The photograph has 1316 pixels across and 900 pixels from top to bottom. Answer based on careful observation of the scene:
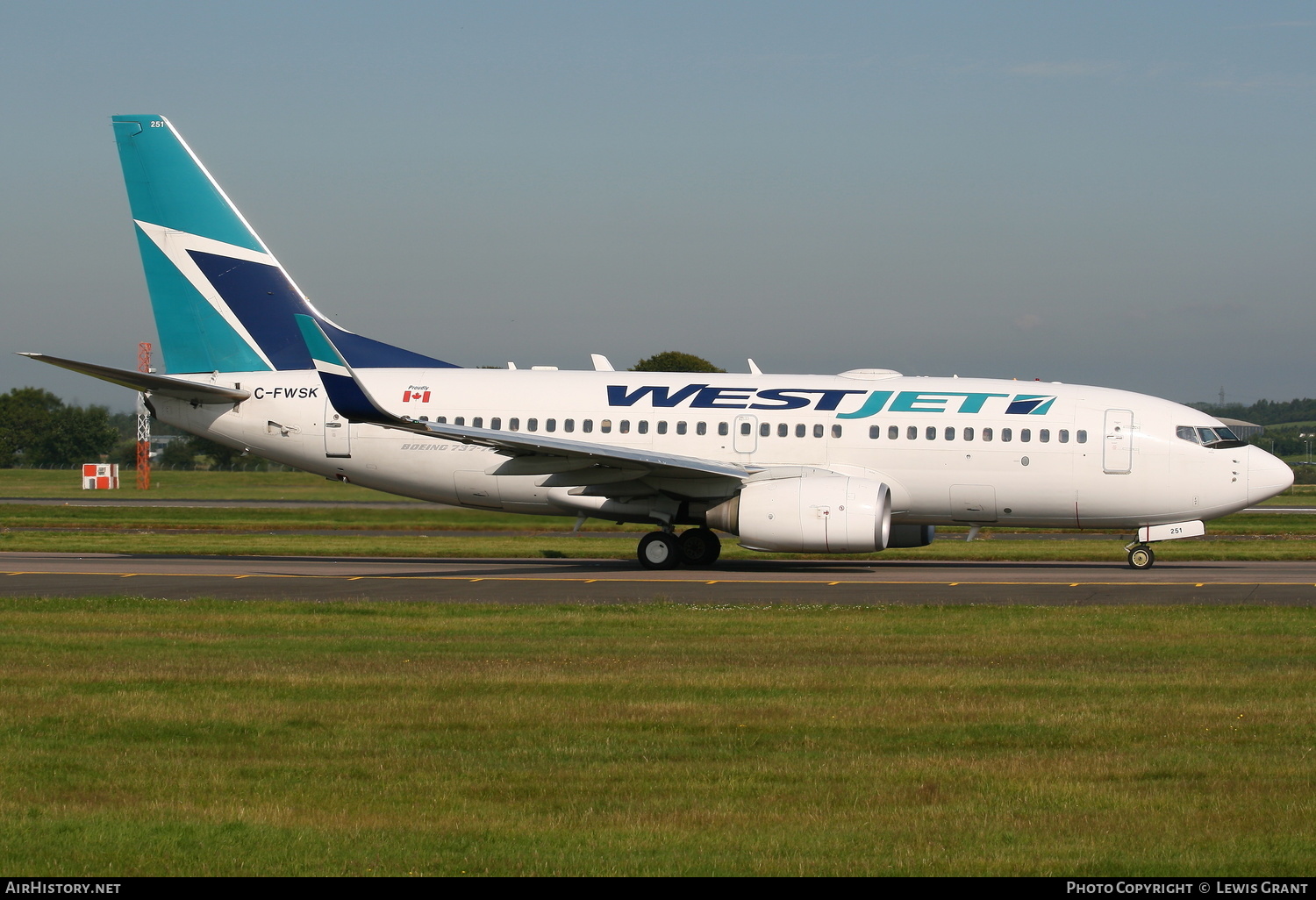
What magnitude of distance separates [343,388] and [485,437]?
280 centimetres

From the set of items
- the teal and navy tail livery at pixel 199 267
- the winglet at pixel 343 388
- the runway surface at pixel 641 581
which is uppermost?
the teal and navy tail livery at pixel 199 267

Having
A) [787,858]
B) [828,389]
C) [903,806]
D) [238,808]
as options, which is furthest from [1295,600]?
[238,808]

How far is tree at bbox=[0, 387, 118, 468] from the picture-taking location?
109 m

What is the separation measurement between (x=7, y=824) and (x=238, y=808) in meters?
1.28

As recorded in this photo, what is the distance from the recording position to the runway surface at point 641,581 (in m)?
21.0

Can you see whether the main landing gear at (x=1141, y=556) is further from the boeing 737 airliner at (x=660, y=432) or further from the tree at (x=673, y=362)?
the tree at (x=673, y=362)

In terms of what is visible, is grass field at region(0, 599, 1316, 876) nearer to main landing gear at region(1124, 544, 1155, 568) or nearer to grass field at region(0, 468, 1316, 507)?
main landing gear at region(1124, 544, 1155, 568)

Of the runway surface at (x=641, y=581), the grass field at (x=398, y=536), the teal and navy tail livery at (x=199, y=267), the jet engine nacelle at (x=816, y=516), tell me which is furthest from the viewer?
the grass field at (x=398, y=536)

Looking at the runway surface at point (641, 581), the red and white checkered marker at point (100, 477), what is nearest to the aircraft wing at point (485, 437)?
the runway surface at point (641, 581)

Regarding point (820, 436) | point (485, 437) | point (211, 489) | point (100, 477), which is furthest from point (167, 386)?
point (100, 477)

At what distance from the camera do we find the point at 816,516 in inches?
971

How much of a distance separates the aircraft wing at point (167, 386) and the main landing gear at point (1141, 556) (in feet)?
63.7

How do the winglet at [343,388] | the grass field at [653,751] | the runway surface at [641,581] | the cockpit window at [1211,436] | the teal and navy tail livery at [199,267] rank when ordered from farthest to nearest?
1. the teal and navy tail livery at [199,267]
2. the cockpit window at [1211,436]
3. the winglet at [343,388]
4. the runway surface at [641,581]
5. the grass field at [653,751]

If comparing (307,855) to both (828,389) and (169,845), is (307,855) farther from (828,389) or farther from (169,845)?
(828,389)
